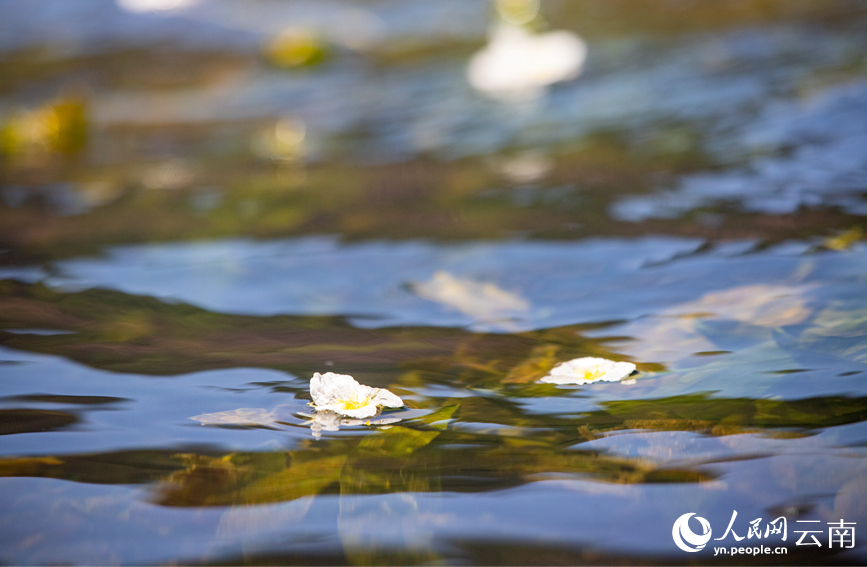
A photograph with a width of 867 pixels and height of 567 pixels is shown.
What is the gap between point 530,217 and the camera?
6.82 ft

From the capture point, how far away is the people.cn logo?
852 mm

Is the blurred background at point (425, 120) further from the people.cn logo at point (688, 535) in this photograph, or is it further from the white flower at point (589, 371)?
the people.cn logo at point (688, 535)

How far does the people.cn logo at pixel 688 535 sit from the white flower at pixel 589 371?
0.32 metres

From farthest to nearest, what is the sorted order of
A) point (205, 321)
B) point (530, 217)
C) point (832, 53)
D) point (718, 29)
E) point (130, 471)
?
1. point (718, 29)
2. point (832, 53)
3. point (530, 217)
4. point (205, 321)
5. point (130, 471)

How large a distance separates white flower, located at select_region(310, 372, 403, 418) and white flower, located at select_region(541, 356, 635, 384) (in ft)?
1.08

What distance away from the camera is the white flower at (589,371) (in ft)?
3.84

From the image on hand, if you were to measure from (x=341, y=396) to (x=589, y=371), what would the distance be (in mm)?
431

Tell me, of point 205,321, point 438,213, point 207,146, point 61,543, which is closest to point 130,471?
point 61,543

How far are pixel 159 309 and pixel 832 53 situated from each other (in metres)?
3.09

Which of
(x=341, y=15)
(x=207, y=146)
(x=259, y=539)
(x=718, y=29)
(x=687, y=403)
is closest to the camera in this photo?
(x=259, y=539)

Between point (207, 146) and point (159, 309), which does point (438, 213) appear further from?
point (207, 146)

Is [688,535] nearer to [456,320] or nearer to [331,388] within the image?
[331,388]

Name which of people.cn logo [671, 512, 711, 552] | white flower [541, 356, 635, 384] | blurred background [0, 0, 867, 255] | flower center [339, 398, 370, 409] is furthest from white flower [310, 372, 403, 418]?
blurred background [0, 0, 867, 255]

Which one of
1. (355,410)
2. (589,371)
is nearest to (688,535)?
(589,371)
